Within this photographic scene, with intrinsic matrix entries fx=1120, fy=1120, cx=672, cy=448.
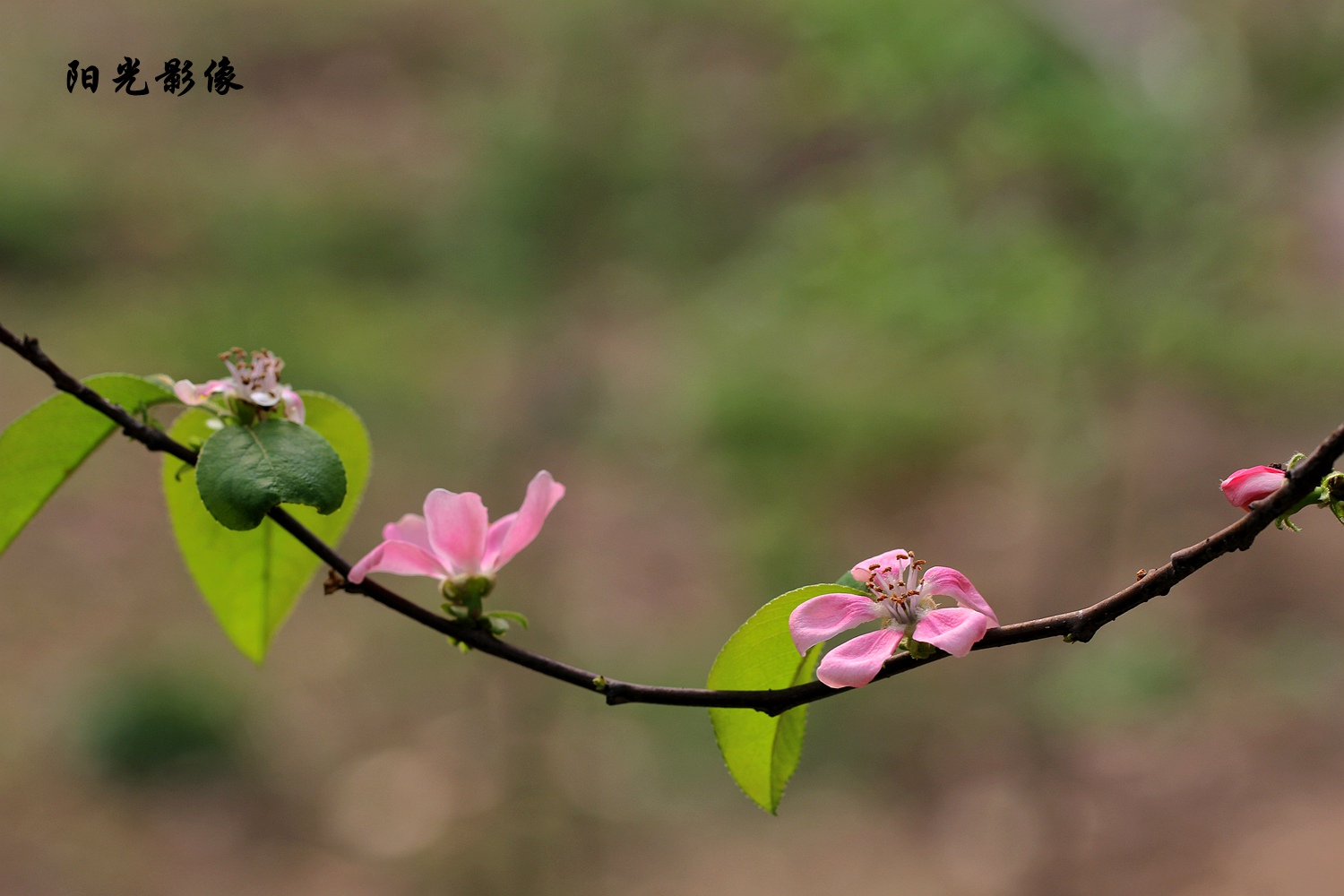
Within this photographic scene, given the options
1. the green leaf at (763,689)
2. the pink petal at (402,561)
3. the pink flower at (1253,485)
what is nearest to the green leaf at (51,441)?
the pink petal at (402,561)

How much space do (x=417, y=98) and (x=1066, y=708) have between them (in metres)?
6.08

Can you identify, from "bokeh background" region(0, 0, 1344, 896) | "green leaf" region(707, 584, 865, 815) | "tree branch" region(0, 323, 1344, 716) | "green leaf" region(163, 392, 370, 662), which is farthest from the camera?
"bokeh background" region(0, 0, 1344, 896)

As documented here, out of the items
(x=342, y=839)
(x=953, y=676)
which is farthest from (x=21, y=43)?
(x=953, y=676)

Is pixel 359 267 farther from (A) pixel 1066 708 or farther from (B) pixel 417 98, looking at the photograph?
(A) pixel 1066 708

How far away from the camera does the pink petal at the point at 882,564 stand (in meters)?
0.45

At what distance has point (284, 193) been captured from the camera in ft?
20.5

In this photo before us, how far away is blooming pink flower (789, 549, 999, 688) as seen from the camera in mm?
390

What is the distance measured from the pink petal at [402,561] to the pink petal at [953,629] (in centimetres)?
21

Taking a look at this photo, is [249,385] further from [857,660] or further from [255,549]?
[857,660]

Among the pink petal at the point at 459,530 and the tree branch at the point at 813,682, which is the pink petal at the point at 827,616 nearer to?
the tree branch at the point at 813,682

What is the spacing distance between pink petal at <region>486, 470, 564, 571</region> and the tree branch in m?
0.04

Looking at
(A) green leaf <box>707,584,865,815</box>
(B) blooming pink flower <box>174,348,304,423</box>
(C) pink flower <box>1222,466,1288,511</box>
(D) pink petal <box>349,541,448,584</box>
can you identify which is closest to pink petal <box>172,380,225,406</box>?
(B) blooming pink flower <box>174,348,304,423</box>

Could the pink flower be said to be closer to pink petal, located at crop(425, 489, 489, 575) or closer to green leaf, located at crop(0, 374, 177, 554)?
pink petal, located at crop(425, 489, 489, 575)

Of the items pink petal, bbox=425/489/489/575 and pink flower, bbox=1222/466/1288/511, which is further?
pink petal, bbox=425/489/489/575
